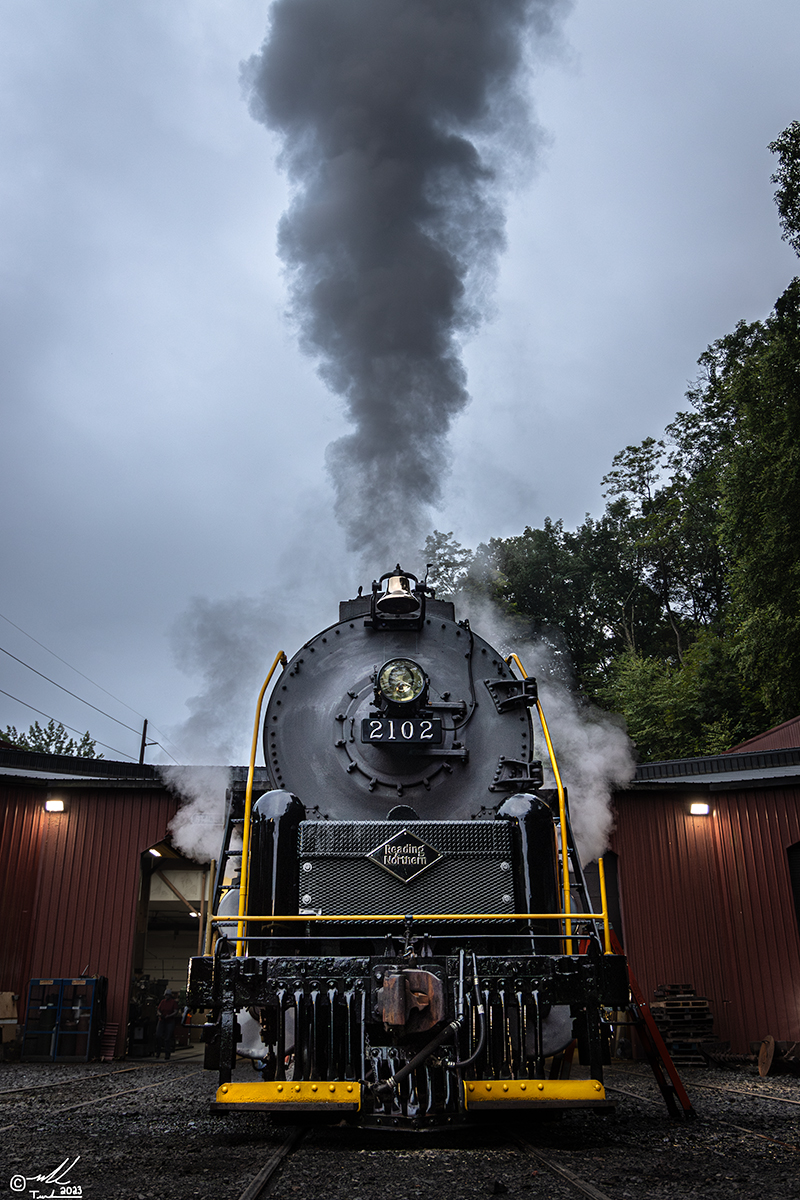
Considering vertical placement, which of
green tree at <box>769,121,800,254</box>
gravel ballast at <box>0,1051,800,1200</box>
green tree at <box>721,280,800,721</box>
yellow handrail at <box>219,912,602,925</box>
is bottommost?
gravel ballast at <box>0,1051,800,1200</box>

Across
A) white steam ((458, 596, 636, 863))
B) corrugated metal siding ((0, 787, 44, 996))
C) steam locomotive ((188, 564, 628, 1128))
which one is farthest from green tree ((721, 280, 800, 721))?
steam locomotive ((188, 564, 628, 1128))

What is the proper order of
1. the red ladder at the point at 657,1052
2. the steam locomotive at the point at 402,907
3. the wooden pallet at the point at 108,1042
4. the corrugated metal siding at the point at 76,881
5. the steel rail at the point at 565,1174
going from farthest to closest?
1. the corrugated metal siding at the point at 76,881
2. the wooden pallet at the point at 108,1042
3. the red ladder at the point at 657,1052
4. the steam locomotive at the point at 402,907
5. the steel rail at the point at 565,1174

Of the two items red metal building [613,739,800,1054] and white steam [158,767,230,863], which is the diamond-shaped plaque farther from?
red metal building [613,739,800,1054]

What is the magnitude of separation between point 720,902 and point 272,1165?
10.2m

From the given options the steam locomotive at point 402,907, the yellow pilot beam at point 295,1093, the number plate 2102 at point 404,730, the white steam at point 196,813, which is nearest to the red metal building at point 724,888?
the white steam at point 196,813

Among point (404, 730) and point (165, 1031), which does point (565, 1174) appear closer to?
point (404, 730)

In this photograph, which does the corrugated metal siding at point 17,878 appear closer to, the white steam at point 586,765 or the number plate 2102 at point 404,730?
the white steam at point 586,765

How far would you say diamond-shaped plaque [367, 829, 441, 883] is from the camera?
482 centimetres

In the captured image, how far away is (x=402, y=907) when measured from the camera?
187 inches

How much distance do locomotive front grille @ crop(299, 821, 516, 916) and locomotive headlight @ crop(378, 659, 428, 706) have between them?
2.99ft

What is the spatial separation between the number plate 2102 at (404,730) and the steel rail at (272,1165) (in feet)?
7.28

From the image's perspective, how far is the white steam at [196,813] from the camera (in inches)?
508

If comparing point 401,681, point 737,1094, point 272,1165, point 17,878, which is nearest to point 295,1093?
point 272,1165

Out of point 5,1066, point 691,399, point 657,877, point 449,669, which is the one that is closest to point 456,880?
point 449,669
